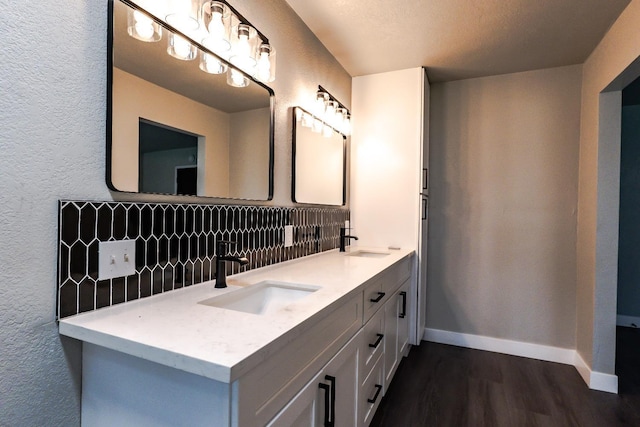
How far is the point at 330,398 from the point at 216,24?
4.50 feet

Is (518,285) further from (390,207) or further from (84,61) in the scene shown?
(84,61)

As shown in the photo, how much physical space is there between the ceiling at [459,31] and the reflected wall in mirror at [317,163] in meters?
0.56

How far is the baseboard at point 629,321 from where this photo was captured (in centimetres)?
338

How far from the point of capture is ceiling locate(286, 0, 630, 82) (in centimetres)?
184

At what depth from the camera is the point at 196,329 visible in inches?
31.4

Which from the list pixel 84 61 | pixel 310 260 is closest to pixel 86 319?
pixel 84 61

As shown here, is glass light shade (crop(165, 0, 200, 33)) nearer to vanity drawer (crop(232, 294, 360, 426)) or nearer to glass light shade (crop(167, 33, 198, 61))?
glass light shade (crop(167, 33, 198, 61))

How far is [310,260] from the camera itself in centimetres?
195

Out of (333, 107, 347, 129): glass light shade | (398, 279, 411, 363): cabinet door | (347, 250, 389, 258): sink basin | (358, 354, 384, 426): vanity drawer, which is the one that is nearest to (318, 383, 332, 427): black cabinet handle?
(358, 354, 384, 426): vanity drawer

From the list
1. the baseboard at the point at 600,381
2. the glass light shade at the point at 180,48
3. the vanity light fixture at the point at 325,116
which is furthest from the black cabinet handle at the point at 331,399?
the baseboard at the point at 600,381

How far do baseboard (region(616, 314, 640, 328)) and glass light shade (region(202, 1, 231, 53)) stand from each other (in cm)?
437

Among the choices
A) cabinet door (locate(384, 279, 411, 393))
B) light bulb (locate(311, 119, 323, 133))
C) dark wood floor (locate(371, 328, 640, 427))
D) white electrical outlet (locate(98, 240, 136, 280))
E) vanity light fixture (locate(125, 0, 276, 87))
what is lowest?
dark wood floor (locate(371, 328, 640, 427))

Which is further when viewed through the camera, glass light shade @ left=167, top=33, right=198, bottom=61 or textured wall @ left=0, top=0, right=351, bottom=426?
glass light shade @ left=167, top=33, right=198, bottom=61

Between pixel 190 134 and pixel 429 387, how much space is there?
6.71ft
